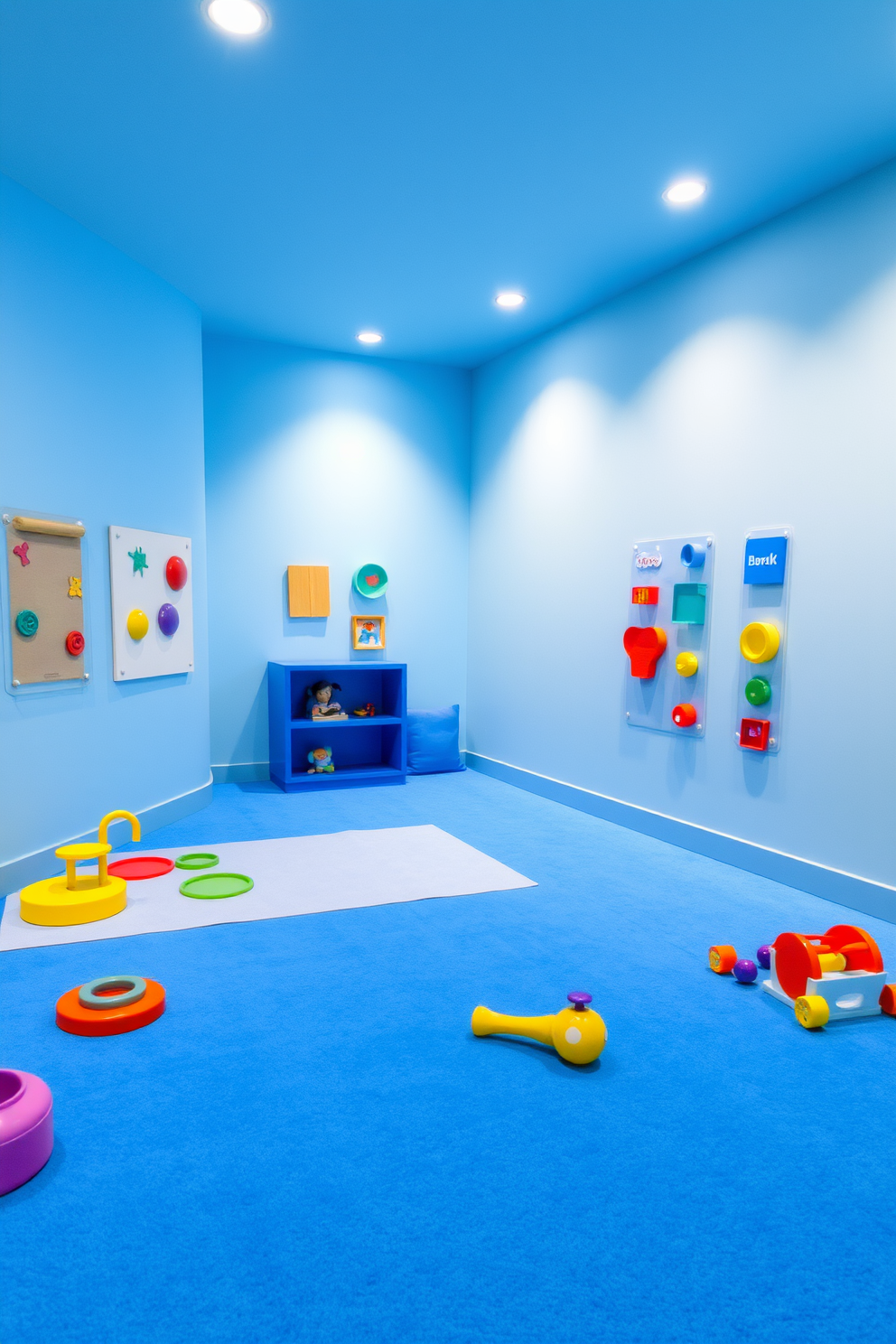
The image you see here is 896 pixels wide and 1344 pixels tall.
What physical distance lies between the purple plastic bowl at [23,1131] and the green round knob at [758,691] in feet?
9.34

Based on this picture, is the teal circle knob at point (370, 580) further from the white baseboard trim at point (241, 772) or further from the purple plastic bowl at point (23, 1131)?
the purple plastic bowl at point (23, 1131)

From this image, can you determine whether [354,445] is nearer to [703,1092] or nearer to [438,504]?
[438,504]

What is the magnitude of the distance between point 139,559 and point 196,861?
4.84ft

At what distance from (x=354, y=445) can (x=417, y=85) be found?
2.93 m

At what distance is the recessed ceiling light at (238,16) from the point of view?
7.55 ft

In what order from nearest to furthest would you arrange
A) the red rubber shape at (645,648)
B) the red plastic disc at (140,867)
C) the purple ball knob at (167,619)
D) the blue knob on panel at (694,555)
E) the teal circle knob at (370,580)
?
the red plastic disc at (140,867)
the blue knob on panel at (694,555)
the red rubber shape at (645,648)
the purple ball knob at (167,619)
the teal circle knob at (370,580)

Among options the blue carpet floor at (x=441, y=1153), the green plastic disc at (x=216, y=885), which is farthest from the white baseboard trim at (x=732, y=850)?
the green plastic disc at (x=216, y=885)

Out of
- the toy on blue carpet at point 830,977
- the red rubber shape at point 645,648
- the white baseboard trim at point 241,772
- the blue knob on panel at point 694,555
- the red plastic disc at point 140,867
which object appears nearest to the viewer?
the toy on blue carpet at point 830,977

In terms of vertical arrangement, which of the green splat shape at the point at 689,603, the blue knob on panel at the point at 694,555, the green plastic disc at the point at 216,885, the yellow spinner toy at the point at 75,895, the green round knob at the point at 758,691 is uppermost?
the blue knob on panel at the point at 694,555

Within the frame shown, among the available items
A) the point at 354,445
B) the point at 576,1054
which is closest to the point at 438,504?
the point at 354,445

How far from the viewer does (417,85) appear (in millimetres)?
2664

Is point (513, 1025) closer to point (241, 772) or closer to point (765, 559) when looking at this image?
point (765, 559)

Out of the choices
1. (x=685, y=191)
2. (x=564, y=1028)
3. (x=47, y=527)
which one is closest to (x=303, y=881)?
(x=564, y=1028)

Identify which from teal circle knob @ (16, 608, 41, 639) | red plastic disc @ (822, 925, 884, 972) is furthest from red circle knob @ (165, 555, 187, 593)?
red plastic disc @ (822, 925, 884, 972)
